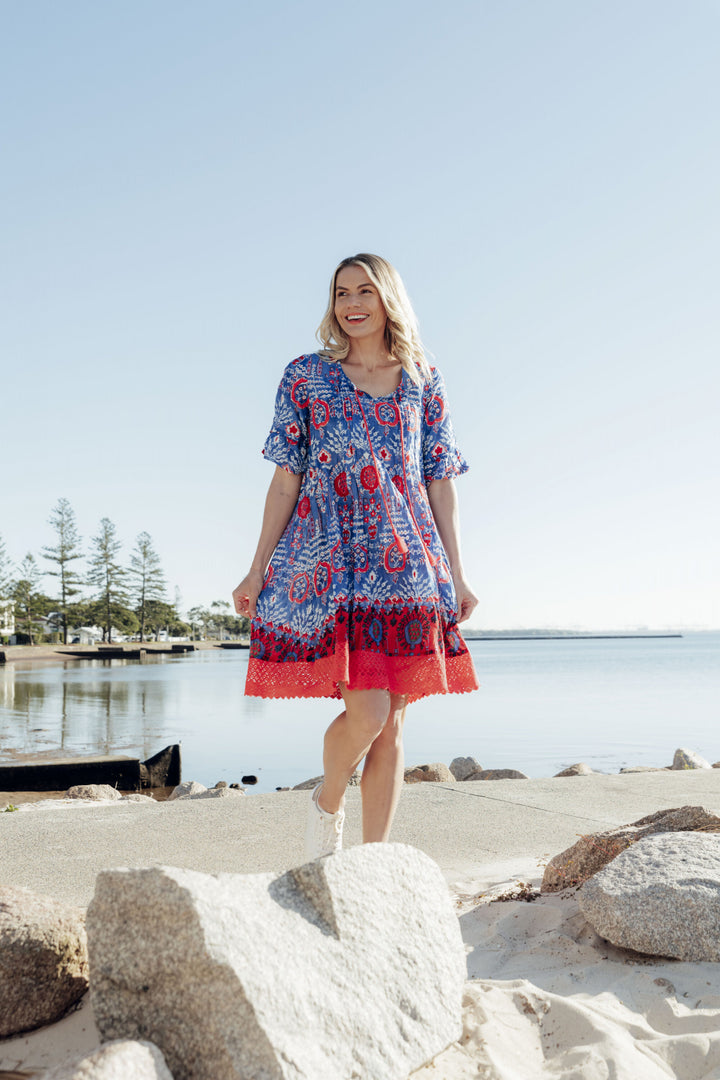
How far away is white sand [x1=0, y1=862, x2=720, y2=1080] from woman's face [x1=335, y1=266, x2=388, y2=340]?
6.74ft

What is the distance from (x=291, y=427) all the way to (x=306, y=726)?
13.7 metres

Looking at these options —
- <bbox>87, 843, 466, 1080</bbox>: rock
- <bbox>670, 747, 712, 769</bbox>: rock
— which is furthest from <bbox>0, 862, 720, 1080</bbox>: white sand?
<bbox>670, 747, 712, 769</bbox>: rock

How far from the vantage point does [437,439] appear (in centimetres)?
310

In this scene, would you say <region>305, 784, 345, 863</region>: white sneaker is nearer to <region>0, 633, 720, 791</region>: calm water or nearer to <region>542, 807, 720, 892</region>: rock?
<region>542, 807, 720, 892</region>: rock

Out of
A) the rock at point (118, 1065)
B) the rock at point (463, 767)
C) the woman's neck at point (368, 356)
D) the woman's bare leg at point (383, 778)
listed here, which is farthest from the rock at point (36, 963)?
the rock at point (463, 767)

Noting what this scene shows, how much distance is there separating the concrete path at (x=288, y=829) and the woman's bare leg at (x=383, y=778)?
933 mm

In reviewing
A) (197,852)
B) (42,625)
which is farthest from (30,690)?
(42,625)

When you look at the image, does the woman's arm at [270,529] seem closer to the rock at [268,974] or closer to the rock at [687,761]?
the rock at [268,974]

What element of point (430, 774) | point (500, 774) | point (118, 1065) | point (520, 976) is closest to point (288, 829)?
point (520, 976)

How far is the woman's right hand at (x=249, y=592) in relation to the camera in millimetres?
2824

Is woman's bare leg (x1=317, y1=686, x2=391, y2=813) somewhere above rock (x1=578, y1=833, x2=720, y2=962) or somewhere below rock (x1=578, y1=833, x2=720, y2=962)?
above

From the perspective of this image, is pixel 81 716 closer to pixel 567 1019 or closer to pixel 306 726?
pixel 306 726

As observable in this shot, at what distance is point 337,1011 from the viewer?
157 cm

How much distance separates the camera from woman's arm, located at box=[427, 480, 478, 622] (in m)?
2.93
